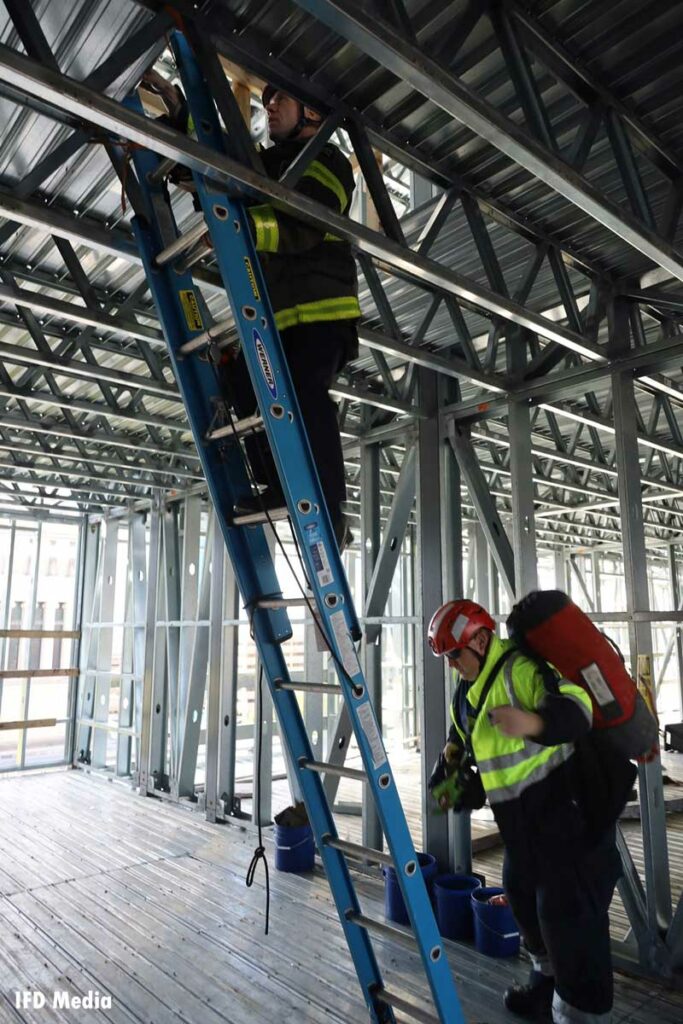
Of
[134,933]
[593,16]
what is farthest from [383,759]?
[134,933]

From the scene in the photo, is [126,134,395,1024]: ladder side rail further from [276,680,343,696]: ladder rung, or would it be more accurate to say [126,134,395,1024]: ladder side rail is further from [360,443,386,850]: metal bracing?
[360,443,386,850]: metal bracing

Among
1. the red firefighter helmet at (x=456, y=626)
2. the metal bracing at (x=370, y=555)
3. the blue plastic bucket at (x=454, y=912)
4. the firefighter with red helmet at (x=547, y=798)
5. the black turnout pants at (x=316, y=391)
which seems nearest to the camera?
the black turnout pants at (x=316, y=391)

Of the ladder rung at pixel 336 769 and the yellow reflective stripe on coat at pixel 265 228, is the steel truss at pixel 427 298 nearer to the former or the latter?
the yellow reflective stripe on coat at pixel 265 228

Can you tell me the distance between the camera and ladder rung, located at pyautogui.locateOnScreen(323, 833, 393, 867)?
289cm

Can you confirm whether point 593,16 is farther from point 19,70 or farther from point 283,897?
point 283,897

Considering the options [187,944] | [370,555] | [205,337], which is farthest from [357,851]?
[370,555]

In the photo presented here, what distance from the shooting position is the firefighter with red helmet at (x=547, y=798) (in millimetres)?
3461

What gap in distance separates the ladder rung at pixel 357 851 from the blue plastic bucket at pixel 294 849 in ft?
14.7

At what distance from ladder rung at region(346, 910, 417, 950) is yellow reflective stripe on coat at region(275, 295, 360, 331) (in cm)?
264

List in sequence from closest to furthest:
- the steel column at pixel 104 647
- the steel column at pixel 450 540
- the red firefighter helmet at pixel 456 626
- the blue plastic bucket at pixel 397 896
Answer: the red firefighter helmet at pixel 456 626 < the blue plastic bucket at pixel 397 896 < the steel column at pixel 450 540 < the steel column at pixel 104 647

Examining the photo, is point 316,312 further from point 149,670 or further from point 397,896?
point 149,670

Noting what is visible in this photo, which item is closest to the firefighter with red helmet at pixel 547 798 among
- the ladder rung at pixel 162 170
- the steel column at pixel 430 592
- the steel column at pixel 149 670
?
the steel column at pixel 430 592

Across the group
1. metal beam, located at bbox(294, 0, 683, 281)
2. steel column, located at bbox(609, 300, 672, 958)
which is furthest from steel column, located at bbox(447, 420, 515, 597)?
metal beam, located at bbox(294, 0, 683, 281)

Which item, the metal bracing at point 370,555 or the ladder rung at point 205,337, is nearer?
the ladder rung at point 205,337
